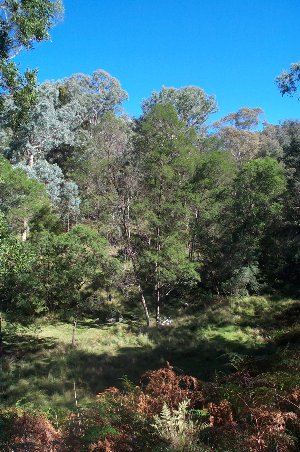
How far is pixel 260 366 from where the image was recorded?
7.04m

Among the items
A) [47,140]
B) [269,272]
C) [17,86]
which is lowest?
[269,272]

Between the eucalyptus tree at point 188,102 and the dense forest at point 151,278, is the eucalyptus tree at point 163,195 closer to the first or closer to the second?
the dense forest at point 151,278

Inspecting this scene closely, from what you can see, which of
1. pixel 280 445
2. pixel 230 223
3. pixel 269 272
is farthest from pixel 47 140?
pixel 280 445

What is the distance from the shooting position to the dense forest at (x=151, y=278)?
15.9ft

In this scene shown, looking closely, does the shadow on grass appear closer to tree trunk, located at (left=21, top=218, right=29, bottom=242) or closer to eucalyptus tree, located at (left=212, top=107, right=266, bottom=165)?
tree trunk, located at (left=21, top=218, right=29, bottom=242)

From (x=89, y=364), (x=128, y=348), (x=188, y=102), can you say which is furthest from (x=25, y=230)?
(x=188, y=102)

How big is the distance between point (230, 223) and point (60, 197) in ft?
57.3

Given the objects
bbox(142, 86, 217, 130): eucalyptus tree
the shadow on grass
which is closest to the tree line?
the shadow on grass

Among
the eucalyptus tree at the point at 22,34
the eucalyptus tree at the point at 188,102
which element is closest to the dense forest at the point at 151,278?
the eucalyptus tree at the point at 22,34

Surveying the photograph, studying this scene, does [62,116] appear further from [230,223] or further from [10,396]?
[10,396]

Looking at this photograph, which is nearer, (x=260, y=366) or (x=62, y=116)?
(x=260, y=366)

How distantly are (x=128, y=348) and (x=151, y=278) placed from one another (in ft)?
23.0

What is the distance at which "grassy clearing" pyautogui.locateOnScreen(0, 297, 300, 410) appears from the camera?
1253 centimetres

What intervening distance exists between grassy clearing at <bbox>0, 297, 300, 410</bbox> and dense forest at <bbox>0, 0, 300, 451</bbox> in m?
0.13
